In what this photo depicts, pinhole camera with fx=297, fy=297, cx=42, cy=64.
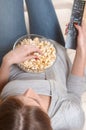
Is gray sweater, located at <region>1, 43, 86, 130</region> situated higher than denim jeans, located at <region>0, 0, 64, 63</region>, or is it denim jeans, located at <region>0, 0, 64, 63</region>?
denim jeans, located at <region>0, 0, 64, 63</region>

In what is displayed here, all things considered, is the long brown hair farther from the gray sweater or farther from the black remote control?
the black remote control

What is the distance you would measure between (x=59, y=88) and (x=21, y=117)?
1.09 ft

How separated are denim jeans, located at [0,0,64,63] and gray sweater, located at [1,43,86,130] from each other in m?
0.09

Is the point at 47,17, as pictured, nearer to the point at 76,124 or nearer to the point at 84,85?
the point at 84,85

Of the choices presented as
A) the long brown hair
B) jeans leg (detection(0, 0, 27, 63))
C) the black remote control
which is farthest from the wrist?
the long brown hair

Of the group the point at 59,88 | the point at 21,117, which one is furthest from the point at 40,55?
the point at 21,117

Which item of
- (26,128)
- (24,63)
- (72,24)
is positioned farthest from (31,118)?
(72,24)

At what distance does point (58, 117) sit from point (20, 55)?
28 cm

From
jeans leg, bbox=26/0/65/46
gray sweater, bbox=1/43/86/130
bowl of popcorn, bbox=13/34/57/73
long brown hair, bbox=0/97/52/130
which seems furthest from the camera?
jeans leg, bbox=26/0/65/46

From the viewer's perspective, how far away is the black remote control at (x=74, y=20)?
3.76 feet

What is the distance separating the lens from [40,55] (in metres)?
1.17

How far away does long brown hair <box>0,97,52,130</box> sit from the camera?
78 cm

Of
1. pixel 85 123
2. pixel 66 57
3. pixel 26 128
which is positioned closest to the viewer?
pixel 26 128

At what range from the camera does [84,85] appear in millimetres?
1159
